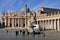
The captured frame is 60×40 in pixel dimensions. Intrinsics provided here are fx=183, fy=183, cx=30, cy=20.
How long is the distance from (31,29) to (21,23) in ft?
413

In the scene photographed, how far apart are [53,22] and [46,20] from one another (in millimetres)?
12302

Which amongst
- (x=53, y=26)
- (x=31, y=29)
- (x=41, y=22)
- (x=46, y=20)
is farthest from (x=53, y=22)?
(x=31, y=29)

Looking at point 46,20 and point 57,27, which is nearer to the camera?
point 57,27

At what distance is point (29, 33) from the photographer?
74.2 metres

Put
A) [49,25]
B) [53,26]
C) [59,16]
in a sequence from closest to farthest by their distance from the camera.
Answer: [59,16], [53,26], [49,25]

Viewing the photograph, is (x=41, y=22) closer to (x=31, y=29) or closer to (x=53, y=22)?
(x=53, y=22)

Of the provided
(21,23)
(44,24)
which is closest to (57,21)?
(44,24)

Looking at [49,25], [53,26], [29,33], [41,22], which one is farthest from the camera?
[41,22]

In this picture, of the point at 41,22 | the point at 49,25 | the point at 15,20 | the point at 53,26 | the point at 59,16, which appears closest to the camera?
the point at 59,16

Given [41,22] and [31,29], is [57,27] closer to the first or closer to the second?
[41,22]

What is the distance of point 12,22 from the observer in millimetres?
199875

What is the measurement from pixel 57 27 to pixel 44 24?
92.2ft

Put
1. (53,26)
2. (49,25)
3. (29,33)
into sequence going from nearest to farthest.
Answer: (29,33)
(53,26)
(49,25)

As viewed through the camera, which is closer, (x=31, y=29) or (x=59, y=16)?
(x=31, y=29)
